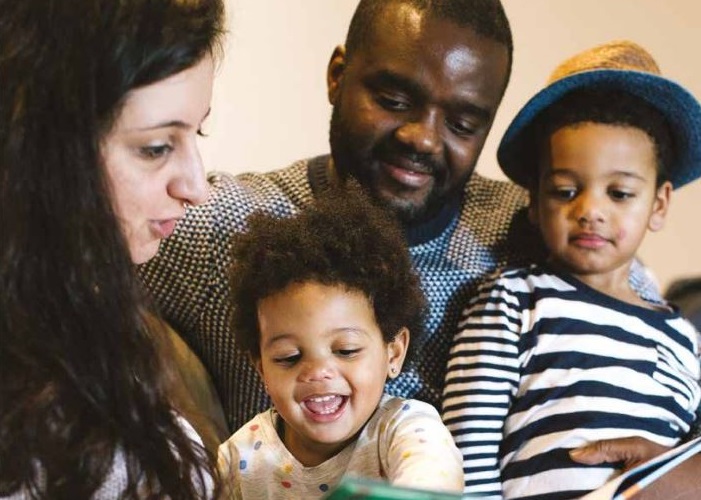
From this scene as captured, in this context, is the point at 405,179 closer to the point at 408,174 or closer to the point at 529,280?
the point at 408,174

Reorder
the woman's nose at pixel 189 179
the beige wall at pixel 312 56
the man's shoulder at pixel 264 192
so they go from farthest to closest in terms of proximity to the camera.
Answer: the beige wall at pixel 312 56 < the man's shoulder at pixel 264 192 < the woman's nose at pixel 189 179

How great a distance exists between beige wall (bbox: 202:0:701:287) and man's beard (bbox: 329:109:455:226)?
1.97 ft

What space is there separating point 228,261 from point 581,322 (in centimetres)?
48

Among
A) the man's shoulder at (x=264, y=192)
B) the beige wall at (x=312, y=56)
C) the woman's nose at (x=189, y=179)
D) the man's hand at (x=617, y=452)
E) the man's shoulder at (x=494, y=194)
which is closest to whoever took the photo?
the woman's nose at (x=189, y=179)

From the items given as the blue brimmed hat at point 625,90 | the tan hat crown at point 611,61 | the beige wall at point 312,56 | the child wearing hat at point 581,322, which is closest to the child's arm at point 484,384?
the child wearing hat at point 581,322

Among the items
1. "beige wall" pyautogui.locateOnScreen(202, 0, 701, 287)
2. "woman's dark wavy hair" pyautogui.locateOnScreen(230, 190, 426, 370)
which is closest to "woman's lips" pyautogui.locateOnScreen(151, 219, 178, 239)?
"woman's dark wavy hair" pyautogui.locateOnScreen(230, 190, 426, 370)

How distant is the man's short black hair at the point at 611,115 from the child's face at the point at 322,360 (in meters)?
0.41

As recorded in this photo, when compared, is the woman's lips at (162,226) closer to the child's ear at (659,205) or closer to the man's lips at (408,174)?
the man's lips at (408,174)

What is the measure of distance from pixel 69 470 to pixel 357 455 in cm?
39

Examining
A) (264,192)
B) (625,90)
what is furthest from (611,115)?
(264,192)

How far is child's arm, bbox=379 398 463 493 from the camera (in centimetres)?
107

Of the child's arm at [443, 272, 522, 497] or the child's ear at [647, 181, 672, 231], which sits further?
the child's ear at [647, 181, 672, 231]

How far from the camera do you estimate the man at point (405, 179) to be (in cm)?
144

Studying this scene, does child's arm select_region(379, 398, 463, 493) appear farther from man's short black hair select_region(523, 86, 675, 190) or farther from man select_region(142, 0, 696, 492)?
man's short black hair select_region(523, 86, 675, 190)
